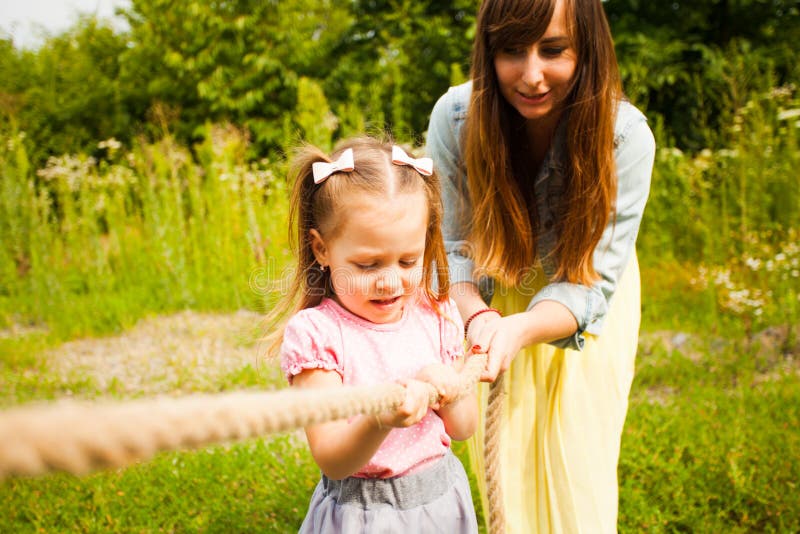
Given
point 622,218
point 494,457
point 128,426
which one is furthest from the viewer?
point 622,218

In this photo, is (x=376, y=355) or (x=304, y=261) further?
(x=304, y=261)

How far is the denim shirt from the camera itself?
6.11 ft

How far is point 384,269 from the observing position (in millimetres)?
1339

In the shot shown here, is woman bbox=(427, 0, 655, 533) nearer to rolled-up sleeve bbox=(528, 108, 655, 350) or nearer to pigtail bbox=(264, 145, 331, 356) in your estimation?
rolled-up sleeve bbox=(528, 108, 655, 350)

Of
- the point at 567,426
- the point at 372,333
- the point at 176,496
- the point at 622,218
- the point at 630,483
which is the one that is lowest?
the point at 630,483

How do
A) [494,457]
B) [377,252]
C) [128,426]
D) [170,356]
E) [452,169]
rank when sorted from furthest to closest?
1. [170,356]
2. [452,169]
3. [494,457]
4. [377,252]
5. [128,426]

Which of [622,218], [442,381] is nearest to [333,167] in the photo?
[442,381]

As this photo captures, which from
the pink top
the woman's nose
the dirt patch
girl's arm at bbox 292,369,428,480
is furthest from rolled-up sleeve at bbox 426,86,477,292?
the dirt patch

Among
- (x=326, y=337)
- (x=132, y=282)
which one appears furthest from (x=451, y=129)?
(x=132, y=282)

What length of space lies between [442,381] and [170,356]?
3611 mm

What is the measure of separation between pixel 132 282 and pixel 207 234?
0.77 m

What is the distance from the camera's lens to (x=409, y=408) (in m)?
1.04

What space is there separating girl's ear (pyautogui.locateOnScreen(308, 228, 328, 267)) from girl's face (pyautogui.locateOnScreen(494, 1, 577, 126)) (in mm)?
709

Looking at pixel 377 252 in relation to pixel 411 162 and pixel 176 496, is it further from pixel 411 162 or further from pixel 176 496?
pixel 176 496
